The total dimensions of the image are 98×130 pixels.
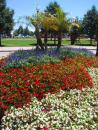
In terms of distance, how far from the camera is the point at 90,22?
215ft

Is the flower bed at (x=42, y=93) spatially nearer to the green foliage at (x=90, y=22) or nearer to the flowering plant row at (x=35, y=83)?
the flowering plant row at (x=35, y=83)

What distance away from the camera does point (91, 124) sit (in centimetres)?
771

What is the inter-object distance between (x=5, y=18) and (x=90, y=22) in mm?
16233

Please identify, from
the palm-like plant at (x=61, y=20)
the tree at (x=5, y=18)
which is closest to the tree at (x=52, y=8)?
the tree at (x=5, y=18)

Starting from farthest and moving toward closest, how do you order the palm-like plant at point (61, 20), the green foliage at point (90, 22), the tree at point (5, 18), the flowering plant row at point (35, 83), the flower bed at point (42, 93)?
the green foliage at point (90, 22) → the tree at point (5, 18) → the palm-like plant at point (61, 20) → the flowering plant row at point (35, 83) → the flower bed at point (42, 93)

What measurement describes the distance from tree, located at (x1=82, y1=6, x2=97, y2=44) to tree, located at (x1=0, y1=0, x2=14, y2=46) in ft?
45.2

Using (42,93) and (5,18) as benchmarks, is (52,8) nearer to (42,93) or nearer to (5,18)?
(5,18)

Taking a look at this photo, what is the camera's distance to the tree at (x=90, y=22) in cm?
6541

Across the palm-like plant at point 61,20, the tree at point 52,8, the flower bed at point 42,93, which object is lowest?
the flower bed at point 42,93

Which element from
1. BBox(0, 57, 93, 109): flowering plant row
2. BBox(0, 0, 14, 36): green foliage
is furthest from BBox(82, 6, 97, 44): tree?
BBox(0, 57, 93, 109): flowering plant row

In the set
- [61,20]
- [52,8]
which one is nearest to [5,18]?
[52,8]

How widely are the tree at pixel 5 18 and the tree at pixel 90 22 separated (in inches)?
543

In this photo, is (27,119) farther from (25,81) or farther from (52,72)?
(52,72)

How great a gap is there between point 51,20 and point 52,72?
16264 mm
